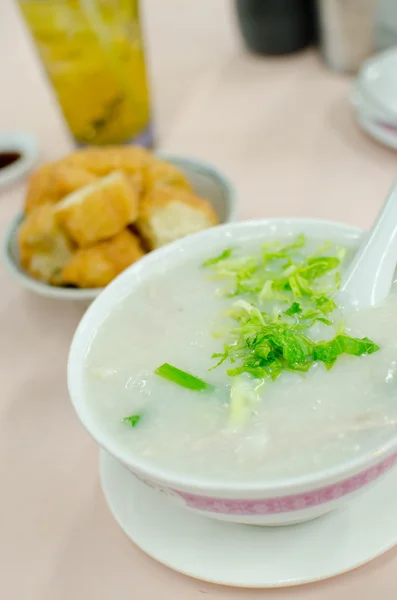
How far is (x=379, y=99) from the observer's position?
4.14 ft

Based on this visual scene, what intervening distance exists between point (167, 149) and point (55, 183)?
481mm

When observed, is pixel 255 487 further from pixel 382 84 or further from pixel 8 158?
pixel 8 158

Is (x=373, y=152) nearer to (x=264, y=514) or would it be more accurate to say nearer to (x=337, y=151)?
(x=337, y=151)

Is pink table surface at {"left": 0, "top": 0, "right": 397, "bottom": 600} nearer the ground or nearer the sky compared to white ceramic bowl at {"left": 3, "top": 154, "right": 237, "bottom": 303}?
nearer the ground

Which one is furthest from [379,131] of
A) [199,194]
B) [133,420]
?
[133,420]

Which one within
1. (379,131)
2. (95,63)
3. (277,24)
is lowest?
(379,131)

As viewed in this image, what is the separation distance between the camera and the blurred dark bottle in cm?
159

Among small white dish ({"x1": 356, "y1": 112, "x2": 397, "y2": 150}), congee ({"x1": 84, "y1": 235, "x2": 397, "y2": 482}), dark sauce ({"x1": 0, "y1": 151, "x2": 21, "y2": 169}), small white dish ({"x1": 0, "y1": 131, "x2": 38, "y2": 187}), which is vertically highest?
congee ({"x1": 84, "y1": 235, "x2": 397, "y2": 482})

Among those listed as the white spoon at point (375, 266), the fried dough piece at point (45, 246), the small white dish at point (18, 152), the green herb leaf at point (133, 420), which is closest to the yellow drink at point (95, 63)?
the small white dish at point (18, 152)

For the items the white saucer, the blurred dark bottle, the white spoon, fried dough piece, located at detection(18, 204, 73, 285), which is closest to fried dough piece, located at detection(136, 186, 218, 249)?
fried dough piece, located at detection(18, 204, 73, 285)

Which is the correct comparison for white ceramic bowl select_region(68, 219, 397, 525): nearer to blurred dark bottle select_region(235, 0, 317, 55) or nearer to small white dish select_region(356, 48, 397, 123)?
small white dish select_region(356, 48, 397, 123)

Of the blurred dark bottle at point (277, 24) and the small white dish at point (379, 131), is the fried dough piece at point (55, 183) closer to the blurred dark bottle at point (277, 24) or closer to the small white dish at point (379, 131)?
the small white dish at point (379, 131)

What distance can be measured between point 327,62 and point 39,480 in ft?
4.27

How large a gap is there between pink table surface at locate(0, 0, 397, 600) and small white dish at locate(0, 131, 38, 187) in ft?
0.11
